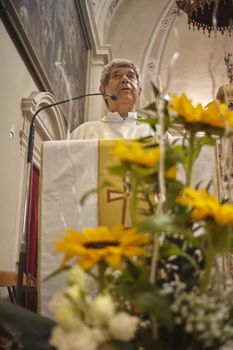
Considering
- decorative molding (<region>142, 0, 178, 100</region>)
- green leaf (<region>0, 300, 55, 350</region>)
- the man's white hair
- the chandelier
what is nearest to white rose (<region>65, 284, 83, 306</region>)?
green leaf (<region>0, 300, 55, 350</region>)

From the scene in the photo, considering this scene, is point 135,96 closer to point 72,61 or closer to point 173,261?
point 173,261

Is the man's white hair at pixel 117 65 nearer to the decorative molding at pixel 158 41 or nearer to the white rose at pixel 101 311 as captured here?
the white rose at pixel 101 311

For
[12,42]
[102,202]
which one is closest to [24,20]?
[12,42]

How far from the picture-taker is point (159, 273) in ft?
3.12

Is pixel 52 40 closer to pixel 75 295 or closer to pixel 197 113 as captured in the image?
pixel 197 113

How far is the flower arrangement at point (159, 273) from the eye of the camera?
675 mm

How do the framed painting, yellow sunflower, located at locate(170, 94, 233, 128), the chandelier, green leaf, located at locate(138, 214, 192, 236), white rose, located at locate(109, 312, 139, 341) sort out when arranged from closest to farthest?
white rose, located at locate(109, 312, 139, 341), green leaf, located at locate(138, 214, 192, 236), yellow sunflower, located at locate(170, 94, 233, 128), the framed painting, the chandelier

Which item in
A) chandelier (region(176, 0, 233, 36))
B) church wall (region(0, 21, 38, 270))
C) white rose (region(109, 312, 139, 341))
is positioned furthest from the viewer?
chandelier (region(176, 0, 233, 36))

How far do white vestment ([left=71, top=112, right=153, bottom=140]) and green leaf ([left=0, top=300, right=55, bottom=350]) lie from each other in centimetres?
147

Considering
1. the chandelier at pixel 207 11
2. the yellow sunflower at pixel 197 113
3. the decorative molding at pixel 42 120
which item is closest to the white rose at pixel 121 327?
the yellow sunflower at pixel 197 113

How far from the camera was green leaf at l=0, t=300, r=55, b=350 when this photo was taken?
0.92 m

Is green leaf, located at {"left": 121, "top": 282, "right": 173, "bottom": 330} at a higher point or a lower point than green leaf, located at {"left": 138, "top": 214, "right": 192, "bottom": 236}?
lower

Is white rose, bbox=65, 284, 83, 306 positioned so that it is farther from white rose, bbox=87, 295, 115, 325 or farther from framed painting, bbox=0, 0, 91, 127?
framed painting, bbox=0, 0, 91, 127

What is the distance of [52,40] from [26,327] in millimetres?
5179
